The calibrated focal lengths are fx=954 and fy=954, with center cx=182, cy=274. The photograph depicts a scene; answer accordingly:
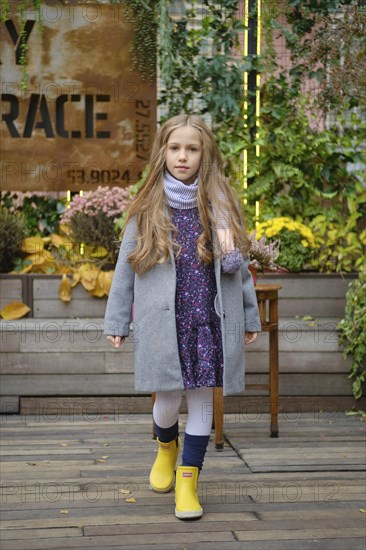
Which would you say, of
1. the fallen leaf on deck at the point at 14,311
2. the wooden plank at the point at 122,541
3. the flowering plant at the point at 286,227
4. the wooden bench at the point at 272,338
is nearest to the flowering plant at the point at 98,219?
the fallen leaf on deck at the point at 14,311

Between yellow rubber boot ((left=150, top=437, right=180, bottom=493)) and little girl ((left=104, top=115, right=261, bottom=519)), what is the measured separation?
0.25m

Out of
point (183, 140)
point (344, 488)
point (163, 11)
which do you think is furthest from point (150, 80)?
point (344, 488)

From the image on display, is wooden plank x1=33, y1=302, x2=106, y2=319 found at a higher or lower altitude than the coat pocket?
lower

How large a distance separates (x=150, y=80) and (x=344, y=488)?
3512 millimetres

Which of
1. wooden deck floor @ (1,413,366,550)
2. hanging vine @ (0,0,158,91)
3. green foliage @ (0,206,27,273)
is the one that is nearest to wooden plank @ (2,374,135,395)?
wooden deck floor @ (1,413,366,550)

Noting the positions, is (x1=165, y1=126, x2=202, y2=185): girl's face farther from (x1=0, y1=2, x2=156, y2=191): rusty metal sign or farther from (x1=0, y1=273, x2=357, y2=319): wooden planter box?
(x1=0, y1=2, x2=156, y2=191): rusty metal sign

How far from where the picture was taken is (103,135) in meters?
6.55

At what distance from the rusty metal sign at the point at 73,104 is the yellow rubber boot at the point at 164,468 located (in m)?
3.05

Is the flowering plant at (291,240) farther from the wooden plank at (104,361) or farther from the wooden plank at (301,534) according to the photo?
the wooden plank at (301,534)

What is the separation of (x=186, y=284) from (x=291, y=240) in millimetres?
2538

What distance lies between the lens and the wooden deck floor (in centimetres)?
331

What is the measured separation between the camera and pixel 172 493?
385cm

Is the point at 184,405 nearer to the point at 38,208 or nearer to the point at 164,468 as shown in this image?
the point at 164,468

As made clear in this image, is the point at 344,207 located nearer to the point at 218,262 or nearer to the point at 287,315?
the point at 287,315
